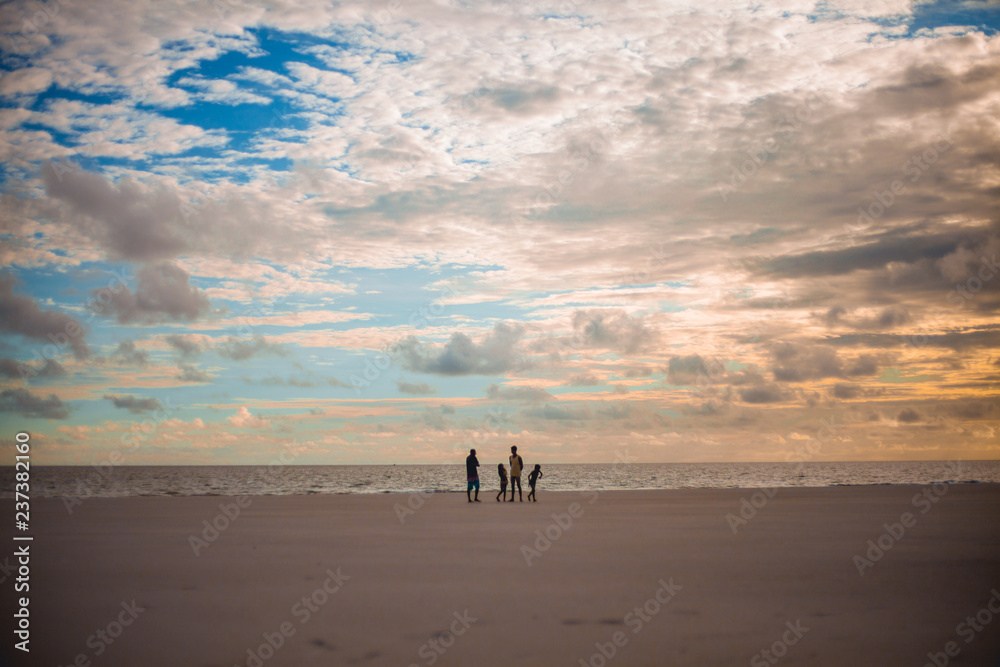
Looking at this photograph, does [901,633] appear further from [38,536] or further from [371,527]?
[38,536]

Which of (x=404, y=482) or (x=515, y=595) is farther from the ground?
(x=515, y=595)

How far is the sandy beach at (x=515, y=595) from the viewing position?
20.1 feet

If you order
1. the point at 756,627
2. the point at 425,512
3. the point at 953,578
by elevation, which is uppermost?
the point at 756,627

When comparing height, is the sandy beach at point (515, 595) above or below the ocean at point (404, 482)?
above

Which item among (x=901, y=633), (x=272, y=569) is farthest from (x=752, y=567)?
(x=272, y=569)

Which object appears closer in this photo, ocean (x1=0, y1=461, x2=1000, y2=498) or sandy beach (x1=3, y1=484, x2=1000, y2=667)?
sandy beach (x1=3, y1=484, x2=1000, y2=667)

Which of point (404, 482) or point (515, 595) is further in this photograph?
point (404, 482)

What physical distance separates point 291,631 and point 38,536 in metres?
11.9

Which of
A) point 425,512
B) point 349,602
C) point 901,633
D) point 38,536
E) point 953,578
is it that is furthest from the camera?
point 425,512

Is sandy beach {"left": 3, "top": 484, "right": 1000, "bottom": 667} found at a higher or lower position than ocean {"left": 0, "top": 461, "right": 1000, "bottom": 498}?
higher

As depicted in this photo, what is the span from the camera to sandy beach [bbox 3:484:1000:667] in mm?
6125

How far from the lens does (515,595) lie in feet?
27.1

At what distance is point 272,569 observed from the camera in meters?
10.2

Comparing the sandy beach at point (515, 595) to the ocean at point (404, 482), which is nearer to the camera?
the sandy beach at point (515, 595)
